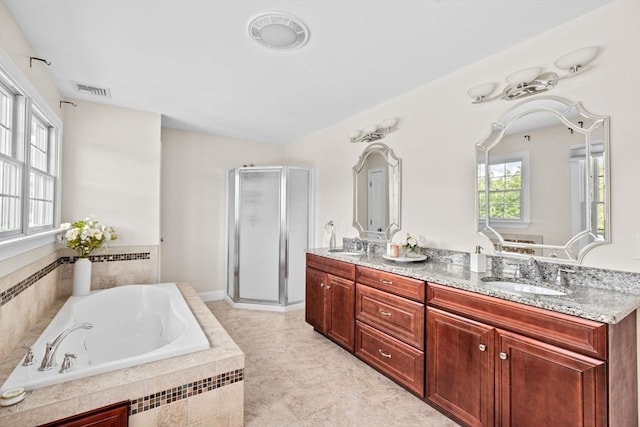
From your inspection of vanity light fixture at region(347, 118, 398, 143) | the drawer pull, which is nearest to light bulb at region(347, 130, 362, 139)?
vanity light fixture at region(347, 118, 398, 143)

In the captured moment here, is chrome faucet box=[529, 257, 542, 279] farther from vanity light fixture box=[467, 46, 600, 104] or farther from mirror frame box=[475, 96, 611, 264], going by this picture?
vanity light fixture box=[467, 46, 600, 104]

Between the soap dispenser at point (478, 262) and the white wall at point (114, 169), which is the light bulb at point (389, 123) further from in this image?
the white wall at point (114, 169)

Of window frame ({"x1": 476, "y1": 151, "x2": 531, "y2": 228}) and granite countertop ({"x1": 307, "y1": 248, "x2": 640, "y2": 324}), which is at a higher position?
window frame ({"x1": 476, "y1": 151, "x2": 531, "y2": 228})

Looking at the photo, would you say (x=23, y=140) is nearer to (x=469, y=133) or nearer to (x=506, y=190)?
(x=469, y=133)

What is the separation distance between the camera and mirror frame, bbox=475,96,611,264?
5.44 feet

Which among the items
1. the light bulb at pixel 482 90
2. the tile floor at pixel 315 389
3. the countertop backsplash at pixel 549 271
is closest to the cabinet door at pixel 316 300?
the tile floor at pixel 315 389

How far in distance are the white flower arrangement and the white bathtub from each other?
17.8 inches

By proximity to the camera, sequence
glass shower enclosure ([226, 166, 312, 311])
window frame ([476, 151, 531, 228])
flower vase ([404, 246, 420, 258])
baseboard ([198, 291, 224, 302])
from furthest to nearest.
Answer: baseboard ([198, 291, 224, 302]), glass shower enclosure ([226, 166, 312, 311]), flower vase ([404, 246, 420, 258]), window frame ([476, 151, 531, 228])

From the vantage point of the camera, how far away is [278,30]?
6.28 ft

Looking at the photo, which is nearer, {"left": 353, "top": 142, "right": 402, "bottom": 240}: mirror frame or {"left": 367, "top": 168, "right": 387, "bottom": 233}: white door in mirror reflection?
{"left": 353, "top": 142, "right": 402, "bottom": 240}: mirror frame

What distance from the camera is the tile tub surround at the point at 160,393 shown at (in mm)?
1344

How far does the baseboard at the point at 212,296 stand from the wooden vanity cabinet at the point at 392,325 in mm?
2618

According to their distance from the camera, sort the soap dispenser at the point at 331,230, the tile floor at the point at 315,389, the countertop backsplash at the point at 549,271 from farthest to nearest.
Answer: the soap dispenser at the point at 331,230 → the tile floor at the point at 315,389 → the countertop backsplash at the point at 549,271

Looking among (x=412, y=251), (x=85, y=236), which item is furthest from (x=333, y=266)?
(x=85, y=236)
